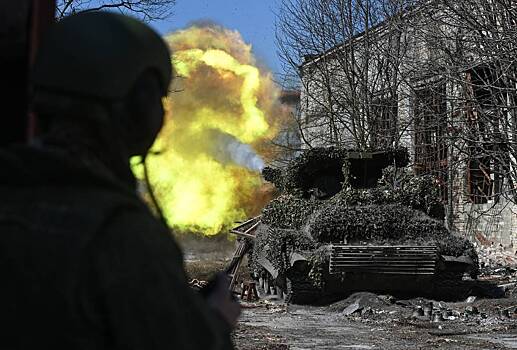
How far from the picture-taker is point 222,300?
1.45 metres

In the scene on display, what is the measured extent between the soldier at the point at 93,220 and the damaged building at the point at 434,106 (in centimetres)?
1154

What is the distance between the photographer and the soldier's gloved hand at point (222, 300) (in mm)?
1429

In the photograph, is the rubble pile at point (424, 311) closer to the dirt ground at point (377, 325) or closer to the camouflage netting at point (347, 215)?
the dirt ground at point (377, 325)

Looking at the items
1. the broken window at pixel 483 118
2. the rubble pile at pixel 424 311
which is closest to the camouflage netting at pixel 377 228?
the rubble pile at pixel 424 311

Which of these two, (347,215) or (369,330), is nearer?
(369,330)

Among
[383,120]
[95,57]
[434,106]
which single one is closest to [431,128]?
[434,106]

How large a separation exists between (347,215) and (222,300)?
1387 cm

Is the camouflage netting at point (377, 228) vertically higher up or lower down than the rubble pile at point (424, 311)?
higher up

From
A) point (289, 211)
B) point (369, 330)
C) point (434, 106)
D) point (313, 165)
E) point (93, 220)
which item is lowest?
point (369, 330)

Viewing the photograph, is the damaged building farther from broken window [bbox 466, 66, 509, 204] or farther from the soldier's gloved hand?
the soldier's gloved hand

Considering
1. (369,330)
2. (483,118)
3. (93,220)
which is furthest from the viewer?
(483,118)

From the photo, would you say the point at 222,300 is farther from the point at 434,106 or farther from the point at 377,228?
the point at 434,106

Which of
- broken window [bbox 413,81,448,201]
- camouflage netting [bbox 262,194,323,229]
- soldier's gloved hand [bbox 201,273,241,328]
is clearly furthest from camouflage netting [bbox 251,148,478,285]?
soldier's gloved hand [bbox 201,273,241,328]

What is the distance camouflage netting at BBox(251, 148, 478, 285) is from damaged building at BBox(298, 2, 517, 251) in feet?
3.34
